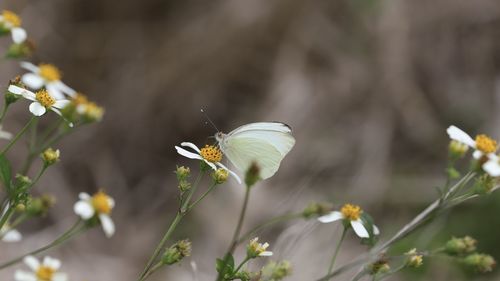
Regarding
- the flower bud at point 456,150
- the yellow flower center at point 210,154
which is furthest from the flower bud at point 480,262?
the yellow flower center at point 210,154

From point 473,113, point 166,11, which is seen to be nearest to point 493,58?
point 473,113

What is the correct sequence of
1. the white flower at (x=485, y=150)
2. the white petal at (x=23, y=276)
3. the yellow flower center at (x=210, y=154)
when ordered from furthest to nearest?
the yellow flower center at (x=210, y=154), the white flower at (x=485, y=150), the white petal at (x=23, y=276)

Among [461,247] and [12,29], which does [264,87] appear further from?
[461,247]

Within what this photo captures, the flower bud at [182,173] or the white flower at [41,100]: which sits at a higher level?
the white flower at [41,100]

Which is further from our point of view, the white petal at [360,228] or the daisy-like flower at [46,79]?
the white petal at [360,228]

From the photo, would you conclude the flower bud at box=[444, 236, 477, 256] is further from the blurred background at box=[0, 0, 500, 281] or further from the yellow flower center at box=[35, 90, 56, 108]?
the blurred background at box=[0, 0, 500, 281]

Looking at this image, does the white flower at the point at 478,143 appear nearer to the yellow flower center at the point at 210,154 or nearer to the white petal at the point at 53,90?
the yellow flower center at the point at 210,154
